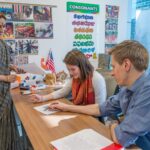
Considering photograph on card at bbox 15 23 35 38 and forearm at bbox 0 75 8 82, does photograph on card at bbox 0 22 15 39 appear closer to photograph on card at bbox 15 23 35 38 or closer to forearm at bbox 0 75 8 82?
photograph on card at bbox 15 23 35 38

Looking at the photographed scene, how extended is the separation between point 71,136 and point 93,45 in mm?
2338

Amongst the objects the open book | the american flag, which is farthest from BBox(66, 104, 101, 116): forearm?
the american flag

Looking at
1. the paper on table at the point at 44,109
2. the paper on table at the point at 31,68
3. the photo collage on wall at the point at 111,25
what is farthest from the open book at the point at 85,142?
the photo collage on wall at the point at 111,25

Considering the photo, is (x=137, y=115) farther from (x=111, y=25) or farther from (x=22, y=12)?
(x=111, y=25)

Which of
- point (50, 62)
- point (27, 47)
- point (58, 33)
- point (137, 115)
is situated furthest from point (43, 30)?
point (137, 115)

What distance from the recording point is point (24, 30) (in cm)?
274

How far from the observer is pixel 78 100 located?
181 centimetres

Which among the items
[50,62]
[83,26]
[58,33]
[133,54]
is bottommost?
[50,62]

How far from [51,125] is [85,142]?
0.32 m

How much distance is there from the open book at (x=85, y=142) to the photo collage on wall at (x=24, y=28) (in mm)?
1919

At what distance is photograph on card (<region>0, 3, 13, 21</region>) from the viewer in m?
2.56

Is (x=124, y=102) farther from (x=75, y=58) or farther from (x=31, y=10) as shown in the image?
(x=31, y=10)

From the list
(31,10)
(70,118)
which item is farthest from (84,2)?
(70,118)

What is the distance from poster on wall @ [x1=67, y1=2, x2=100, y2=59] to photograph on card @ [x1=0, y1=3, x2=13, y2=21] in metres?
0.83
